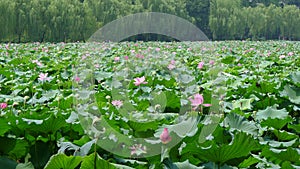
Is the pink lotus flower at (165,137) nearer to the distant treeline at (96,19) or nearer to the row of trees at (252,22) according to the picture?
the distant treeline at (96,19)

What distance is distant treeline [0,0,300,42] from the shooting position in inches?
968

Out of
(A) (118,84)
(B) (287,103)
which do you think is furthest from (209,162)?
(A) (118,84)

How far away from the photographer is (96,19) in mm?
28016

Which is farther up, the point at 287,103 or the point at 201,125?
the point at 201,125

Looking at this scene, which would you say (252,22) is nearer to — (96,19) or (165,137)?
(96,19)

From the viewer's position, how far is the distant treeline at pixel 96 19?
80.6 feet

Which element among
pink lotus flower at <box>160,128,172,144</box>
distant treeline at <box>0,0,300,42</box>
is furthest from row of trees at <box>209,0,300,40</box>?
pink lotus flower at <box>160,128,172,144</box>

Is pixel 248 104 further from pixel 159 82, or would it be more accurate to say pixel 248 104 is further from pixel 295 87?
pixel 159 82

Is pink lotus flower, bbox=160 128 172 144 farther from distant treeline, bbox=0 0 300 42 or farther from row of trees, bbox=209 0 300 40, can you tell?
row of trees, bbox=209 0 300 40

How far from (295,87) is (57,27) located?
2394 centimetres

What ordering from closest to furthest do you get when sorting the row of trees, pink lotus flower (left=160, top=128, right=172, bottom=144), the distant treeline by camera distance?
pink lotus flower (left=160, top=128, right=172, bottom=144) < the distant treeline < the row of trees

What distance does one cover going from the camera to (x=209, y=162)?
1.13 meters

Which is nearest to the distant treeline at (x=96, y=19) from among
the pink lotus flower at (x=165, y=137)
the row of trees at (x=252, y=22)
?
the row of trees at (x=252, y=22)

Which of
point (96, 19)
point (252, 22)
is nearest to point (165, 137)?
point (96, 19)
